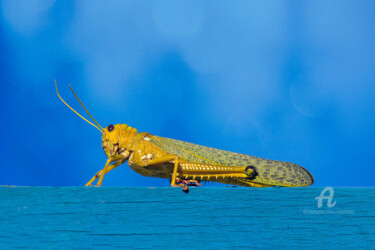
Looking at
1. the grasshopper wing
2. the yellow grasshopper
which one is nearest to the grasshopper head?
the yellow grasshopper

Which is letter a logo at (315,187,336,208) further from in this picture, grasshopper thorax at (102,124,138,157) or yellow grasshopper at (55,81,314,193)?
grasshopper thorax at (102,124,138,157)

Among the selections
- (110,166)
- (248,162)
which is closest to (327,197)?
(248,162)

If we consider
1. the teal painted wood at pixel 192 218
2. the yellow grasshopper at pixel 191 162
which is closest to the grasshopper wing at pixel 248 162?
the yellow grasshopper at pixel 191 162

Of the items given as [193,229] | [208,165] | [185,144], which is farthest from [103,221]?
[185,144]

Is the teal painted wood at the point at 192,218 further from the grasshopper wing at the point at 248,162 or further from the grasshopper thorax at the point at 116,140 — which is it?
the grasshopper thorax at the point at 116,140

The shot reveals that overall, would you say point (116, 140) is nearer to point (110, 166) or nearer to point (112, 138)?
point (112, 138)

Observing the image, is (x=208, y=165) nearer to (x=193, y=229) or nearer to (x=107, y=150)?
(x=107, y=150)
